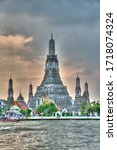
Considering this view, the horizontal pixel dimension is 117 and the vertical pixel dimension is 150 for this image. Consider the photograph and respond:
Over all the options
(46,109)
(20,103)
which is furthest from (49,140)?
(46,109)

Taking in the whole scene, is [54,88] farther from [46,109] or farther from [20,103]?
[20,103]

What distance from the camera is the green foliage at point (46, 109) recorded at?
1152 cm

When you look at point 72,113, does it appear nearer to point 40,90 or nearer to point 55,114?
point 55,114

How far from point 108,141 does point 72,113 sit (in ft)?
35.3

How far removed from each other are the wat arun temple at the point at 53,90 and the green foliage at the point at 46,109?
0.41 meters

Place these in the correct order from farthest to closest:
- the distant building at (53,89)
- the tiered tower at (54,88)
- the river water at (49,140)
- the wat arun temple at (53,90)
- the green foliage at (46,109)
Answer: the tiered tower at (54,88) → the distant building at (53,89) → the wat arun temple at (53,90) → the green foliage at (46,109) → the river water at (49,140)

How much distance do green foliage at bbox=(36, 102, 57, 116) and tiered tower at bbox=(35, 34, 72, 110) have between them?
2.85 feet

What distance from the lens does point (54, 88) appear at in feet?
45.1

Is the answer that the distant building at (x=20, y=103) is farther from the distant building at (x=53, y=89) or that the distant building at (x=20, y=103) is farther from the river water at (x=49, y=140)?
the river water at (x=49, y=140)

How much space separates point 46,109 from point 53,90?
6.88ft

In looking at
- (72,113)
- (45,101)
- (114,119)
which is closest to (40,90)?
(45,101)

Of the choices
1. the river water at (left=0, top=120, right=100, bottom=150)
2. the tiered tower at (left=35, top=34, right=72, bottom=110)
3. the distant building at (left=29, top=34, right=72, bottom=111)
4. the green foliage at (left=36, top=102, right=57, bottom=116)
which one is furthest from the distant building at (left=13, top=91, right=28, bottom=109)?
the river water at (left=0, top=120, right=100, bottom=150)

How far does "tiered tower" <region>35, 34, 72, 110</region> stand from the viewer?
41.4 ft

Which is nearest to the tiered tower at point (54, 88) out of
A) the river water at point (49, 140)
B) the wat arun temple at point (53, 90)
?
the wat arun temple at point (53, 90)
